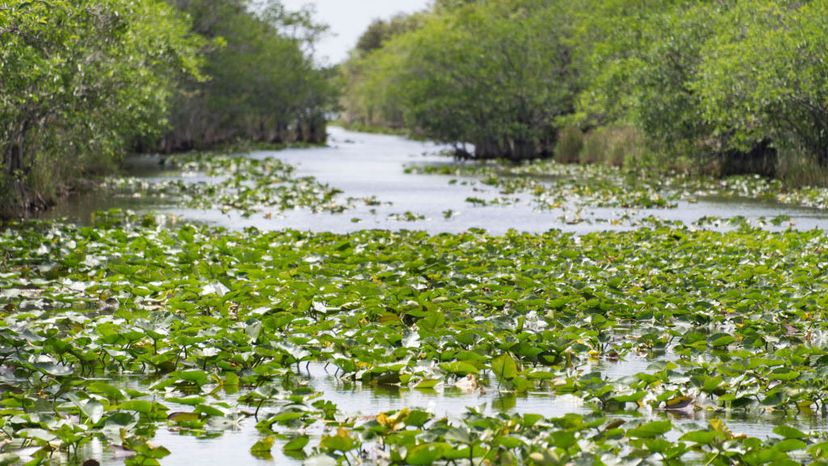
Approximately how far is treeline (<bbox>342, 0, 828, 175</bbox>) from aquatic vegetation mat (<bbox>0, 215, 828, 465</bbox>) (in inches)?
683

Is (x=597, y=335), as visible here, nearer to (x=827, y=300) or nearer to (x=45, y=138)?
(x=827, y=300)

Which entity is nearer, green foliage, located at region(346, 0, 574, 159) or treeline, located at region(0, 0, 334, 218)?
treeline, located at region(0, 0, 334, 218)

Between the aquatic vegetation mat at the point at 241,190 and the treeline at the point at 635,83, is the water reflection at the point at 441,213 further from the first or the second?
the treeline at the point at 635,83

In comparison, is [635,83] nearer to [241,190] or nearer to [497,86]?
[241,190]

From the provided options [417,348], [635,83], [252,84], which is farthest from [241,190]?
[252,84]

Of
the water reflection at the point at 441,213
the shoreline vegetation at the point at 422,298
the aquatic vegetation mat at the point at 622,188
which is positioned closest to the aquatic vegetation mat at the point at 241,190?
the shoreline vegetation at the point at 422,298

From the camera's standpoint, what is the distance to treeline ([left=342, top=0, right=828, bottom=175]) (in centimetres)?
3275

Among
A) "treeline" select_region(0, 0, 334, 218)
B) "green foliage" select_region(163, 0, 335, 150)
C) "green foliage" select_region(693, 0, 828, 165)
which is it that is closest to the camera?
"treeline" select_region(0, 0, 334, 218)

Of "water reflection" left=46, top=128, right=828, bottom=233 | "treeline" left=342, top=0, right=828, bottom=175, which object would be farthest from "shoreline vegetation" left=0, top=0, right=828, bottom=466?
"water reflection" left=46, top=128, right=828, bottom=233

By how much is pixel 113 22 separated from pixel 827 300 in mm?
17839

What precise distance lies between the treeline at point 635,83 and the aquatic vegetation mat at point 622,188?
1304 millimetres

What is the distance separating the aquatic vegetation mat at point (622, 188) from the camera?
1153 inches

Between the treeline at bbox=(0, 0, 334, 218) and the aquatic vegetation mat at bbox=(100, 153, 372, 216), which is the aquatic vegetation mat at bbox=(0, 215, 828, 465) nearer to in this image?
the treeline at bbox=(0, 0, 334, 218)

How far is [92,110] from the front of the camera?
26.6 meters
